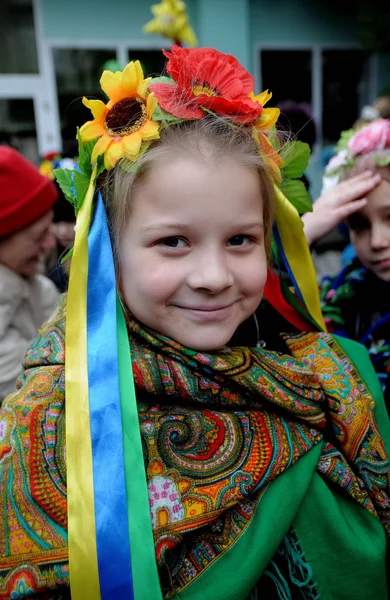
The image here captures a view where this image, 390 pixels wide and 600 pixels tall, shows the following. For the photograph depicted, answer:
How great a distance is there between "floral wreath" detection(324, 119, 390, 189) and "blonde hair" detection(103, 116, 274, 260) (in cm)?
61

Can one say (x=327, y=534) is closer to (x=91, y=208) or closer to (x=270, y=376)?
(x=270, y=376)

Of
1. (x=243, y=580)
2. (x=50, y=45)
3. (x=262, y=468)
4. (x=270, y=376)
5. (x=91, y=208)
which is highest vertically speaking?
(x=50, y=45)

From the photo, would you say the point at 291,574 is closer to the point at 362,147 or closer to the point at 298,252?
the point at 298,252

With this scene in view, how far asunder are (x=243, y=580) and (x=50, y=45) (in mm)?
6700

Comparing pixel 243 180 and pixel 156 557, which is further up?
pixel 243 180

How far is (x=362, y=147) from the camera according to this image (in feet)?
4.88

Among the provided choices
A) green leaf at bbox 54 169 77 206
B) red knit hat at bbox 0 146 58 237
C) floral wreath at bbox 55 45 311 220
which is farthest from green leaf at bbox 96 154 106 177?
red knit hat at bbox 0 146 58 237

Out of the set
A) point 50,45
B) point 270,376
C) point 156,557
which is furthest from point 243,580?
point 50,45

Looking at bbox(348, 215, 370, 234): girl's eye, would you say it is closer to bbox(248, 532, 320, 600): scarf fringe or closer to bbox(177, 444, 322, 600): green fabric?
bbox(177, 444, 322, 600): green fabric

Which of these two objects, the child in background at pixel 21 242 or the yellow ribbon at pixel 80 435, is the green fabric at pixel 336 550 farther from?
the child in background at pixel 21 242

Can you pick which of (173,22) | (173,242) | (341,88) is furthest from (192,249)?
(341,88)

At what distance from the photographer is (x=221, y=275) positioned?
2.99ft

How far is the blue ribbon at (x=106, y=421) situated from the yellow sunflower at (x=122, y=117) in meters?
0.12

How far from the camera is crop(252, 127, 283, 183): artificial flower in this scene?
1.02 meters
